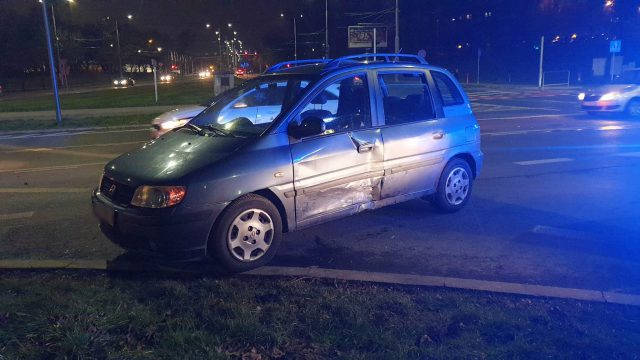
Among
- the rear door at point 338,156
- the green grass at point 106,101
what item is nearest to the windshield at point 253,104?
the rear door at point 338,156

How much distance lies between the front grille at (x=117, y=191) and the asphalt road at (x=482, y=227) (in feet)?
2.37

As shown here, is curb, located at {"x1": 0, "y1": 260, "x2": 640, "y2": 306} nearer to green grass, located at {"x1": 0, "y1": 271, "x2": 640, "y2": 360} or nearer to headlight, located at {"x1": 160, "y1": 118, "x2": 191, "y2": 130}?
green grass, located at {"x1": 0, "y1": 271, "x2": 640, "y2": 360}

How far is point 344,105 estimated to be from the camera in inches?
228

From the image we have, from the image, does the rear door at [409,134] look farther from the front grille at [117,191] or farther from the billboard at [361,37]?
the billboard at [361,37]

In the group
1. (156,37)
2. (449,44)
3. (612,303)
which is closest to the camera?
(612,303)

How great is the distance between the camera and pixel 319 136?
5371 millimetres

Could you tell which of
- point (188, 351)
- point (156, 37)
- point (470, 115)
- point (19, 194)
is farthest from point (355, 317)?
point (156, 37)

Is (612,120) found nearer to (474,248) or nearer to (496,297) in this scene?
(474,248)

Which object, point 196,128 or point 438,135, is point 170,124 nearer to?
point 196,128

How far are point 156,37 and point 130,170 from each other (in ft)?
394

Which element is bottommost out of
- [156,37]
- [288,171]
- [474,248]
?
[474,248]

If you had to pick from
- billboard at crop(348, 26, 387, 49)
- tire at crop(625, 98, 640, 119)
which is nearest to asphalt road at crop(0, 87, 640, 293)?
tire at crop(625, 98, 640, 119)

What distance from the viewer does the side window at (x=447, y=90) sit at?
666 cm

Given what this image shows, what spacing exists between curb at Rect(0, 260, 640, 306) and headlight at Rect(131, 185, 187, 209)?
0.70 metres
